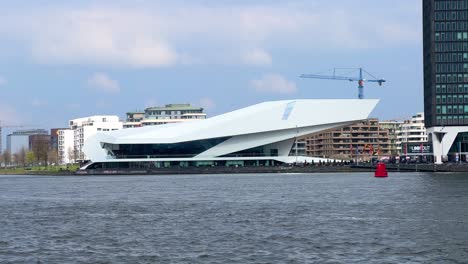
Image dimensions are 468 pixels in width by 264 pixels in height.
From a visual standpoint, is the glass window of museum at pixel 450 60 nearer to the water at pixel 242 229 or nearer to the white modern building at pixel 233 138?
the white modern building at pixel 233 138

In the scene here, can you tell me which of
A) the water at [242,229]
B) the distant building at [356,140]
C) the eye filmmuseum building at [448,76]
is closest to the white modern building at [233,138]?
the eye filmmuseum building at [448,76]

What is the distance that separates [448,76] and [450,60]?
6.91ft

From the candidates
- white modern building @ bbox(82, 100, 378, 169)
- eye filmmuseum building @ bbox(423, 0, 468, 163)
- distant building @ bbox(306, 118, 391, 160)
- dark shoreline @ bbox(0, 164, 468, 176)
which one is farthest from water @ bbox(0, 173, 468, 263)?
distant building @ bbox(306, 118, 391, 160)

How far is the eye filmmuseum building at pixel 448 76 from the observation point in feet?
381

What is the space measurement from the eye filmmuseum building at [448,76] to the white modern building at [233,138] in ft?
28.6

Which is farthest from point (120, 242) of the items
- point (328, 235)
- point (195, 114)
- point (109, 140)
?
point (195, 114)

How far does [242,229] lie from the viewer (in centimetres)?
3466

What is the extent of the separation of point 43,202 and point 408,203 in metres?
22.0

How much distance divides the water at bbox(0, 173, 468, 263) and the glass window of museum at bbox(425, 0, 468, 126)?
214ft

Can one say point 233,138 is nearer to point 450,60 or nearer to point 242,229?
point 450,60

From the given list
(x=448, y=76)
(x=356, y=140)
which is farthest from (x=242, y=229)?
(x=356, y=140)

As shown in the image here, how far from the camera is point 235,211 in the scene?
4375 cm

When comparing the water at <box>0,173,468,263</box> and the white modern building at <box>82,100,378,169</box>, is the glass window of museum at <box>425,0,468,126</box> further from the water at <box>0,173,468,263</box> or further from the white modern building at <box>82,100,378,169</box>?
the water at <box>0,173,468,263</box>

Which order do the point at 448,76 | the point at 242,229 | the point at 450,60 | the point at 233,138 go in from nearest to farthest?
1. the point at 242,229
2. the point at 450,60
3. the point at 448,76
4. the point at 233,138
